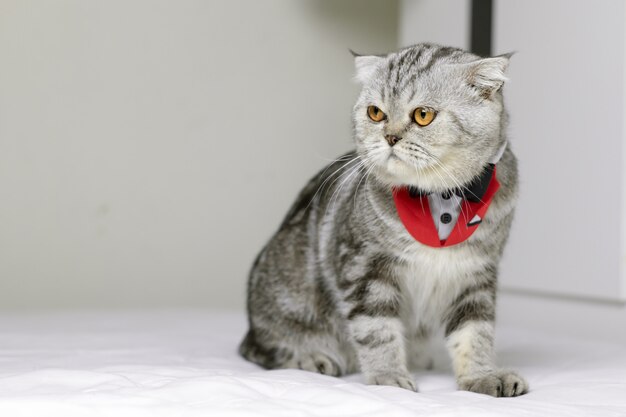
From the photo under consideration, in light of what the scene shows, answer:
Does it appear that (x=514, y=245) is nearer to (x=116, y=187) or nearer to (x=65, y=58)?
(x=116, y=187)

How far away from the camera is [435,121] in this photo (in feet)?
4.98

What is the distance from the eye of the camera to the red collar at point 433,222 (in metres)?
1.59

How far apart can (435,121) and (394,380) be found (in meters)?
0.52

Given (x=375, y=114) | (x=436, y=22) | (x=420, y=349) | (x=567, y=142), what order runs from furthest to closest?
(x=436, y=22)
(x=567, y=142)
(x=420, y=349)
(x=375, y=114)

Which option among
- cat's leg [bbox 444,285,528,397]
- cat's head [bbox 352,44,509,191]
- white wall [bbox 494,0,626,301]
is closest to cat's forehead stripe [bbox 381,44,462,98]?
cat's head [bbox 352,44,509,191]

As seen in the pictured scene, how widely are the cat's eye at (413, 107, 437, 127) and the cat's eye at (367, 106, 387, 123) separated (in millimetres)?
74

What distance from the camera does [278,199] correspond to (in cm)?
340

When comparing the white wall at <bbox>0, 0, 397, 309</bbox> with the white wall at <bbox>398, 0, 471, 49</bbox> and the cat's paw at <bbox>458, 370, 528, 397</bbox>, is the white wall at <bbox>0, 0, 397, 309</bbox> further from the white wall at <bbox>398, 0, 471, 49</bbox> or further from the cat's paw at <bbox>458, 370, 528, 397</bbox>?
the cat's paw at <bbox>458, 370, 528, 397</bbox>

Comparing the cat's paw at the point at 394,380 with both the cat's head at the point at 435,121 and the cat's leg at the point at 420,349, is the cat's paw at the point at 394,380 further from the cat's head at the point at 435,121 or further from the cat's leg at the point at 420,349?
the cat's head at the point at 435,121

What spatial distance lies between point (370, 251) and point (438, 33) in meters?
1.56

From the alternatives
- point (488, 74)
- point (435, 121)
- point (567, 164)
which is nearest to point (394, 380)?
point (435, 121)

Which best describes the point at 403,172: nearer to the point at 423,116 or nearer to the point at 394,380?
the point at 423,116

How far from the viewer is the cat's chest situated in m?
1.62

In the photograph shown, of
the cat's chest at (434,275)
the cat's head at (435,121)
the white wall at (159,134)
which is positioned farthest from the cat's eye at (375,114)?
the white wall at (159,134)
